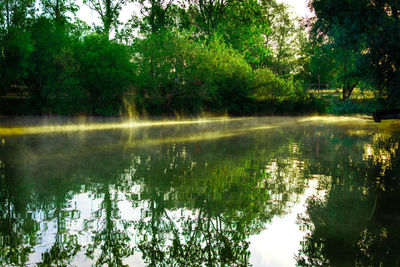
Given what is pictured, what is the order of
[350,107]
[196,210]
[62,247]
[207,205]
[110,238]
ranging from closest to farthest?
[62,247] < [110,238] < [196,210] < [207,205] < [350,107]

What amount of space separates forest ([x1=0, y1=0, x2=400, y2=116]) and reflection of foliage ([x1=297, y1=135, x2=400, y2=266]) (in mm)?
7443

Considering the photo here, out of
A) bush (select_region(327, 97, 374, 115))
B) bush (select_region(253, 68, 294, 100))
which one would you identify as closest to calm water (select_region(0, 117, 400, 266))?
bush (select_region(327, 97, 374, 115))

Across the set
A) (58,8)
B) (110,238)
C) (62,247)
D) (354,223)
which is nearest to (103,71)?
(58,8)

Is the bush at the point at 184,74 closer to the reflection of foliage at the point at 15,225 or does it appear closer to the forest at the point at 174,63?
the forest at the point at 174,63

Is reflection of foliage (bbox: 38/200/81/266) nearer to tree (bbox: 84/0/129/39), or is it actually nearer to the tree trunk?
the tree trunk

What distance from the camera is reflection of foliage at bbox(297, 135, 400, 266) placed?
5.65 metres

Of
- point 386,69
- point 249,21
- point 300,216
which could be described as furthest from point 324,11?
point 249,21

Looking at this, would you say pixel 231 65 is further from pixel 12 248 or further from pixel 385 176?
pixel 12 248

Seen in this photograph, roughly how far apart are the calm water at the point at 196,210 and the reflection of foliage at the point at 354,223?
0.02m

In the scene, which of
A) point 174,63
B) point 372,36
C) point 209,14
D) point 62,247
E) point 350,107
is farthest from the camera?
point 209,14

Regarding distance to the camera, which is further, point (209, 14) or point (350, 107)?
point (209, 14)

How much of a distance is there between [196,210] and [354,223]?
2.92 m

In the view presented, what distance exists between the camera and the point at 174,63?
37062mm

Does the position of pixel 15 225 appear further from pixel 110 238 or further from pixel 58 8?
pixel 58 8
